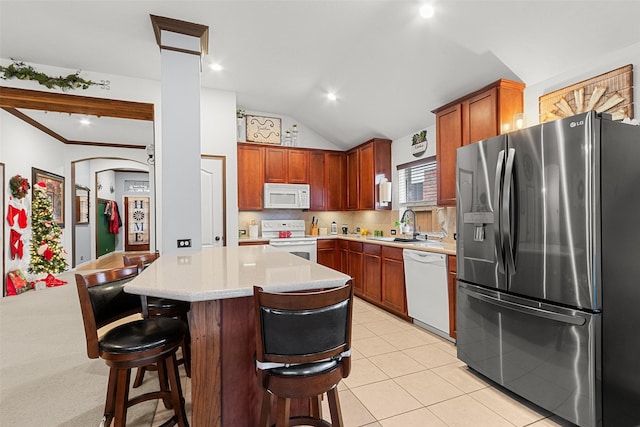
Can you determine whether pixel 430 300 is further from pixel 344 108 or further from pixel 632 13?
pixel 344 108

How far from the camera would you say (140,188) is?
10586 mm

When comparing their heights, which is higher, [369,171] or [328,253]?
[369,171]

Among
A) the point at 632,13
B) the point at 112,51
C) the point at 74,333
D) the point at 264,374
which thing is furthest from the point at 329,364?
the point at 112,51

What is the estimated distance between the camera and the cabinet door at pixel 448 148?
3338 mm

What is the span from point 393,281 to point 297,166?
2.62 m

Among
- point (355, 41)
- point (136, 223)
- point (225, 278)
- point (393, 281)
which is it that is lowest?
point (393, 281)

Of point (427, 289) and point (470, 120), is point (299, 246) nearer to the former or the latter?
point (427, 289)

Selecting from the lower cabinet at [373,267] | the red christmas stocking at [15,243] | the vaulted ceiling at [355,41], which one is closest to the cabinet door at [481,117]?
the vaulted ceiling at [355,41]

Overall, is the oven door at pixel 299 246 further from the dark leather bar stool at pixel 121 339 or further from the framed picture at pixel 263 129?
the dark leather bar stool at pixel 121 339

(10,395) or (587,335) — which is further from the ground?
(587,335)

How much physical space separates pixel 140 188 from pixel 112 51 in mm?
8191

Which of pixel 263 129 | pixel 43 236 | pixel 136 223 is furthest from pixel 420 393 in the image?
pixel 136 223

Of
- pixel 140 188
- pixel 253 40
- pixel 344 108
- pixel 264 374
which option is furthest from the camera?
pixel 140 188

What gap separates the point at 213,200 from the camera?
14.6ft
